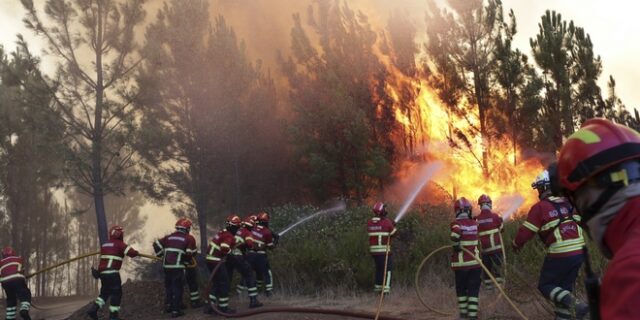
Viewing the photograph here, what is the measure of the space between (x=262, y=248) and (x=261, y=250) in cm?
6

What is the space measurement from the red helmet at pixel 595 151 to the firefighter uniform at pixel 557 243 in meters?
5.29

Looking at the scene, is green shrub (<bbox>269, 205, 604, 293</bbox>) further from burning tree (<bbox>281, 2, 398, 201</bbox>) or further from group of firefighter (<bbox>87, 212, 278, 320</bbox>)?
burning tree (<bbox>281, 2, 398, 201</bbox>)

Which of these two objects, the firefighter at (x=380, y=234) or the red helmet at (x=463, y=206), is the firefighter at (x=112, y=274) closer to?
the firefighter at (x=380, y=234)

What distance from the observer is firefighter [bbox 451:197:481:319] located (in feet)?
26.7

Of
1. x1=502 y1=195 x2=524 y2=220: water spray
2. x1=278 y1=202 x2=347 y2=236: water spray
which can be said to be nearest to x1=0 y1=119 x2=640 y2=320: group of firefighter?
x1=278 y1=202 x2=347 y2=236: water spray

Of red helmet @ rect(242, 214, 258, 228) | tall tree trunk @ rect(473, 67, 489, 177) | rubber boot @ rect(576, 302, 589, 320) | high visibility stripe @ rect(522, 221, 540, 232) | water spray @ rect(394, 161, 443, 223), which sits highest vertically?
tall tree trunk @ rect(473, 67, 489, 177)

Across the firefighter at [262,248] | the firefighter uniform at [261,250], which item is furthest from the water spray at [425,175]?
the firefighter uniform at [261,250]

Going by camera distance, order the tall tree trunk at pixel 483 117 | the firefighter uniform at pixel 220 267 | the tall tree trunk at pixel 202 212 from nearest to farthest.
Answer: the firefighter uniform at pixel 220 267 < the tall tree trunk at pixel 483 117 < the tall tree trunk at pixel 202 212

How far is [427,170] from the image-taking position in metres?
23.0

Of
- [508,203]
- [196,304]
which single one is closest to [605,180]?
[196,304]

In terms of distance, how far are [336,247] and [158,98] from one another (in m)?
11.3

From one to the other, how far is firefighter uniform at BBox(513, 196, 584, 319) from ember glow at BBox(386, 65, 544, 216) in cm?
1182

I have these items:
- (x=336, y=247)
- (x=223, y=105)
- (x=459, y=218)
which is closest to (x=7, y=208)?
(x=223, y=105)

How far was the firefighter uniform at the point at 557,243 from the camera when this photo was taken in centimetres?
665
